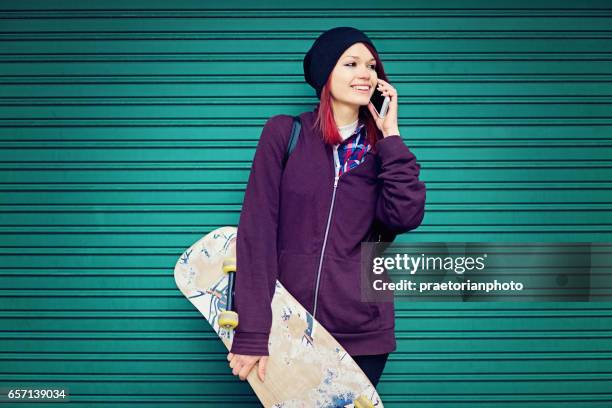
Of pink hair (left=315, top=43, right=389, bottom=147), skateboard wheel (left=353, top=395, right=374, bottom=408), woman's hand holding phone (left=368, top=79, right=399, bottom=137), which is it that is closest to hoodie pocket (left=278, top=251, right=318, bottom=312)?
skateboard wheel (left=353, top=395, right=374, bottom=408)

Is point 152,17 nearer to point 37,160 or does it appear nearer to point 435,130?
point 37,160

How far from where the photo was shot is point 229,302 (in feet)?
8.58

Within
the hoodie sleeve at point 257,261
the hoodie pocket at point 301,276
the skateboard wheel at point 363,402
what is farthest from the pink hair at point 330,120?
the skateboard wheel at point 363,402

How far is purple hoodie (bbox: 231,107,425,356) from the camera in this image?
2547mm

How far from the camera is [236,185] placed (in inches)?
155

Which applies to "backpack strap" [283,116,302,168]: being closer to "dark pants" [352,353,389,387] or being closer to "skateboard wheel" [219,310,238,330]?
"skateboard wheel" [219,310,238,330]

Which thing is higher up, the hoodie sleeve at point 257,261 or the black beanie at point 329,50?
the black beanie at point 329,50

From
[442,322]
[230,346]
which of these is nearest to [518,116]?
[442,322]

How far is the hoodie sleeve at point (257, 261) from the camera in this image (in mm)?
2508

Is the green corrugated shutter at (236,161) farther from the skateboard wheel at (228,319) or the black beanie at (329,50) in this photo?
the skateboard wheel at (228,319)

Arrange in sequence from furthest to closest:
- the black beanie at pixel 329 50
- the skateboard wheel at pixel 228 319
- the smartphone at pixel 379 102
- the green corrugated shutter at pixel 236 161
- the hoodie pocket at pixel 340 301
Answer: the green corrugated shutter at pixel 236 161 < the smartphone at pixel 379 102 < the black beanie at pixel 329 50 < the hoodie pocket at pixel 340 301 < the skateboard wheel at pixel 228 319

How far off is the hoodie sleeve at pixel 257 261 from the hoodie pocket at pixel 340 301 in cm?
25

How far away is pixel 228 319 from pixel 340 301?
0.53m

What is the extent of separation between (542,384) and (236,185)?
8.53 feet
